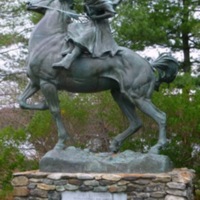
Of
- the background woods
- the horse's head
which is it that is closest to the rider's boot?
the horse's head

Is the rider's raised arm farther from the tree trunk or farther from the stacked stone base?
the tree trunk

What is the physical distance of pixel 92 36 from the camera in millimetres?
7648

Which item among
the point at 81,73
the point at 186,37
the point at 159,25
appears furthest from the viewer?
the point at 186,37

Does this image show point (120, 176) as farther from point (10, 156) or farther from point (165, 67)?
point (10, 156)

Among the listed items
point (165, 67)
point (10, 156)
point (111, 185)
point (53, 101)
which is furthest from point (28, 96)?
point (10, 156)

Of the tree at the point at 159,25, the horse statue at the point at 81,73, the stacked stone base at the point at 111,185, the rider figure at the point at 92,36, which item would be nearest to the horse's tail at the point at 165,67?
the horse statue at the point at 81,73

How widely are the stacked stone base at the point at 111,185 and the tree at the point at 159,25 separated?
5.64 metres

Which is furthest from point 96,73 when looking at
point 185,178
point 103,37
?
point 185,178

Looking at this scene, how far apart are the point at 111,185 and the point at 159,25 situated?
703 centimetres

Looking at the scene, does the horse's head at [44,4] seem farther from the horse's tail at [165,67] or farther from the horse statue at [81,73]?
the horse's tail at [165,67]

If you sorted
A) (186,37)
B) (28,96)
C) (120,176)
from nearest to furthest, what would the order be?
(120,176) → (28,96) → (186,37)

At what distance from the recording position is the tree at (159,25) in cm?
1256

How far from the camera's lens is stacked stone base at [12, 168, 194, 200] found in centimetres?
699

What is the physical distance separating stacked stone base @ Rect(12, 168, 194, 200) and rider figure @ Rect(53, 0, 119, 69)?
152 centimetres
